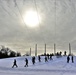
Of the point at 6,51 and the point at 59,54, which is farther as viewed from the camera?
the point at 6,51

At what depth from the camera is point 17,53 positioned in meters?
142

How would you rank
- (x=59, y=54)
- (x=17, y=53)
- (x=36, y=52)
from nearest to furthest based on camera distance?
1. (x=59, y=54)
2. (x=36, y=52)
3. (x=17, y=53)

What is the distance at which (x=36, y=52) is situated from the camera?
109 metres

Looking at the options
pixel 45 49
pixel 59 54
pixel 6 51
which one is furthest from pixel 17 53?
pixel 59 54

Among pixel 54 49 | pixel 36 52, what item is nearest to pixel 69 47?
pixel 54 49

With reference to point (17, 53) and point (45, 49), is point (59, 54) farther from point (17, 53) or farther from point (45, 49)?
point (17, 53)

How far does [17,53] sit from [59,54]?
60579 millimetres

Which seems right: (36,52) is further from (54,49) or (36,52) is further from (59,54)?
(59,54)

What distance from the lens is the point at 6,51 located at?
476ft

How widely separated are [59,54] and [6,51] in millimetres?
65078

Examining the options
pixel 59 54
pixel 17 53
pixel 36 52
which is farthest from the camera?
pixel 17 53

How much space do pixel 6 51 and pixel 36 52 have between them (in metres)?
39.4

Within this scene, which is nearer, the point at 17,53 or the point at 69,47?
the point at 69,47

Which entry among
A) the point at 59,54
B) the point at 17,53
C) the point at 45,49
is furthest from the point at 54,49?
the point at 17,53
